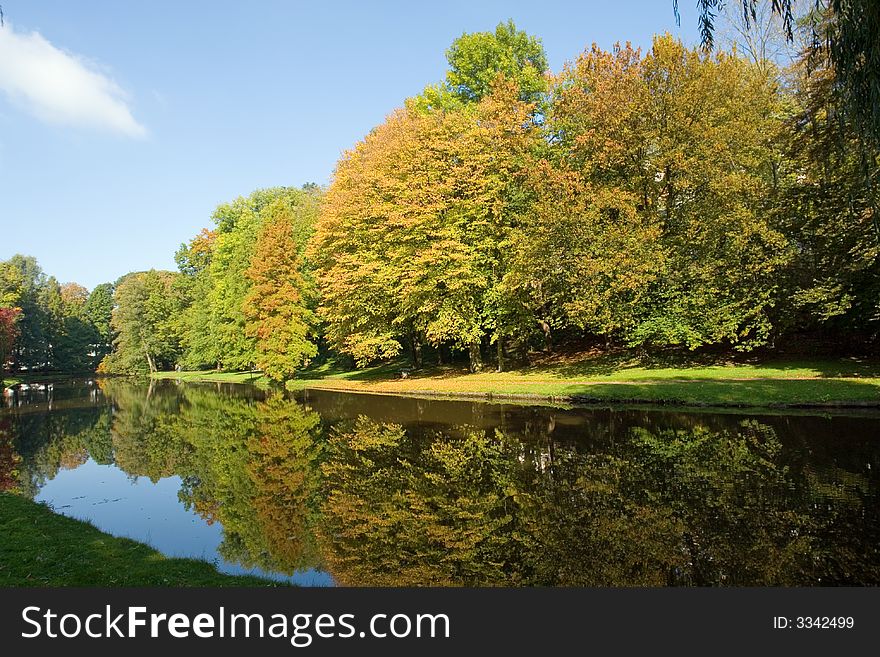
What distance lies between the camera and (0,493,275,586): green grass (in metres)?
6.69

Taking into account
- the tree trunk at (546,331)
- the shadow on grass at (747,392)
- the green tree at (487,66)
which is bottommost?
the shadow on grass at (747,392)

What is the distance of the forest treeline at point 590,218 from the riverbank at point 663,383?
171 cm

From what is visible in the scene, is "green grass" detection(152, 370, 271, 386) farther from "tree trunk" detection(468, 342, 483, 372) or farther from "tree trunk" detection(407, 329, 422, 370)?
"tree trunk" detection(468, 342, 483, 372)

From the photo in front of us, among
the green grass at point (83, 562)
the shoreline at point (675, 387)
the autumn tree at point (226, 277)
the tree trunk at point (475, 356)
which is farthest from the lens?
the autumn tree at point (226, 277)

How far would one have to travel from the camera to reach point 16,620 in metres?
5.27

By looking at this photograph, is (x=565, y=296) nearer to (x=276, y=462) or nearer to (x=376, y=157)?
(x=376, y=157)

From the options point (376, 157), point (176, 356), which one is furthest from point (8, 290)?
point (376, 157)

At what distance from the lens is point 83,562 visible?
7402mm

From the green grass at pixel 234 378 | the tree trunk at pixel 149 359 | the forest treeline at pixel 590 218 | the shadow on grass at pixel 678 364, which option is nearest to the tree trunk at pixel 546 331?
the forest treeline at pixel 590 218

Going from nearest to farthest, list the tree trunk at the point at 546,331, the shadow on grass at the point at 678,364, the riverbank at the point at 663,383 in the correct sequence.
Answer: the riverbank at the point at 663,383, the shadow on grass at the point at 678,364, the tree trunk at the point at 546,331

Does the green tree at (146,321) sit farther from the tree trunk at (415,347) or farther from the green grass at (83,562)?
the green grass at (83,562)

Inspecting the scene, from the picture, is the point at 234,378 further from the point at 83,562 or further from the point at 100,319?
the point at 100,319

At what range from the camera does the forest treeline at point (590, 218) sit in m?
24.2

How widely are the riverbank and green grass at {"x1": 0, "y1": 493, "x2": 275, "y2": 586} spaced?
17.0 m
